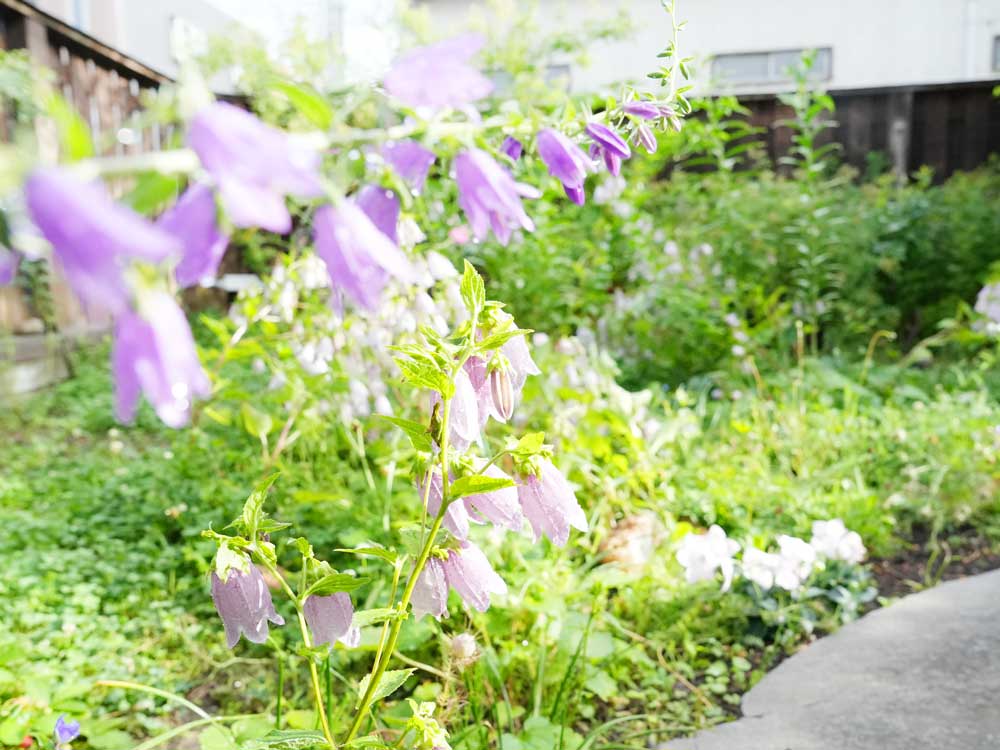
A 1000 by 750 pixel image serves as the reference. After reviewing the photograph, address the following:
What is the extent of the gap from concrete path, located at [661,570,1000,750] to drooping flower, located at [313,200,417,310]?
1310 millimetres

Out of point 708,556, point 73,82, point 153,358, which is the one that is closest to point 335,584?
point 153,358

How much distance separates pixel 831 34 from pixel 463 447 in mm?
11789

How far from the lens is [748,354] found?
13.5 ft

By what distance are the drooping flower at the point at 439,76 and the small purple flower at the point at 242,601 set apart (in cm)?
64

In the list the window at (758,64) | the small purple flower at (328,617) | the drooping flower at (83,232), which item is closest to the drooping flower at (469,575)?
the small purple flower at (328,617)

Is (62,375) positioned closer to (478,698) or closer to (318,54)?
(478,698)

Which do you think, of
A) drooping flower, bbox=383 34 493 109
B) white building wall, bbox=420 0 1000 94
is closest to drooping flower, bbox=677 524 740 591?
drooping flower, bbox=383 34 493 109

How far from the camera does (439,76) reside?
1.70 ft

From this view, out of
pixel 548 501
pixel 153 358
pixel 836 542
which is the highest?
pixel 153 358

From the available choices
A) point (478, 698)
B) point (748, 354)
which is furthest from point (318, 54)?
point (478, 698)

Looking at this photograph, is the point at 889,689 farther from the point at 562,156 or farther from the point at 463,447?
the point at 562,156

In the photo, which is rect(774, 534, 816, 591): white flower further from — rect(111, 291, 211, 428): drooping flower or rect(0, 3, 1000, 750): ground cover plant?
rect(111, 291, 211, 428): drooping flower

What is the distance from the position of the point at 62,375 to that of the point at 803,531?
12.8 feet

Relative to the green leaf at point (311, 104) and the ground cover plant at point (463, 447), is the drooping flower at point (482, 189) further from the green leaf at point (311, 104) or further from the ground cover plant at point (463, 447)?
the green leaf at point (311, 104)
